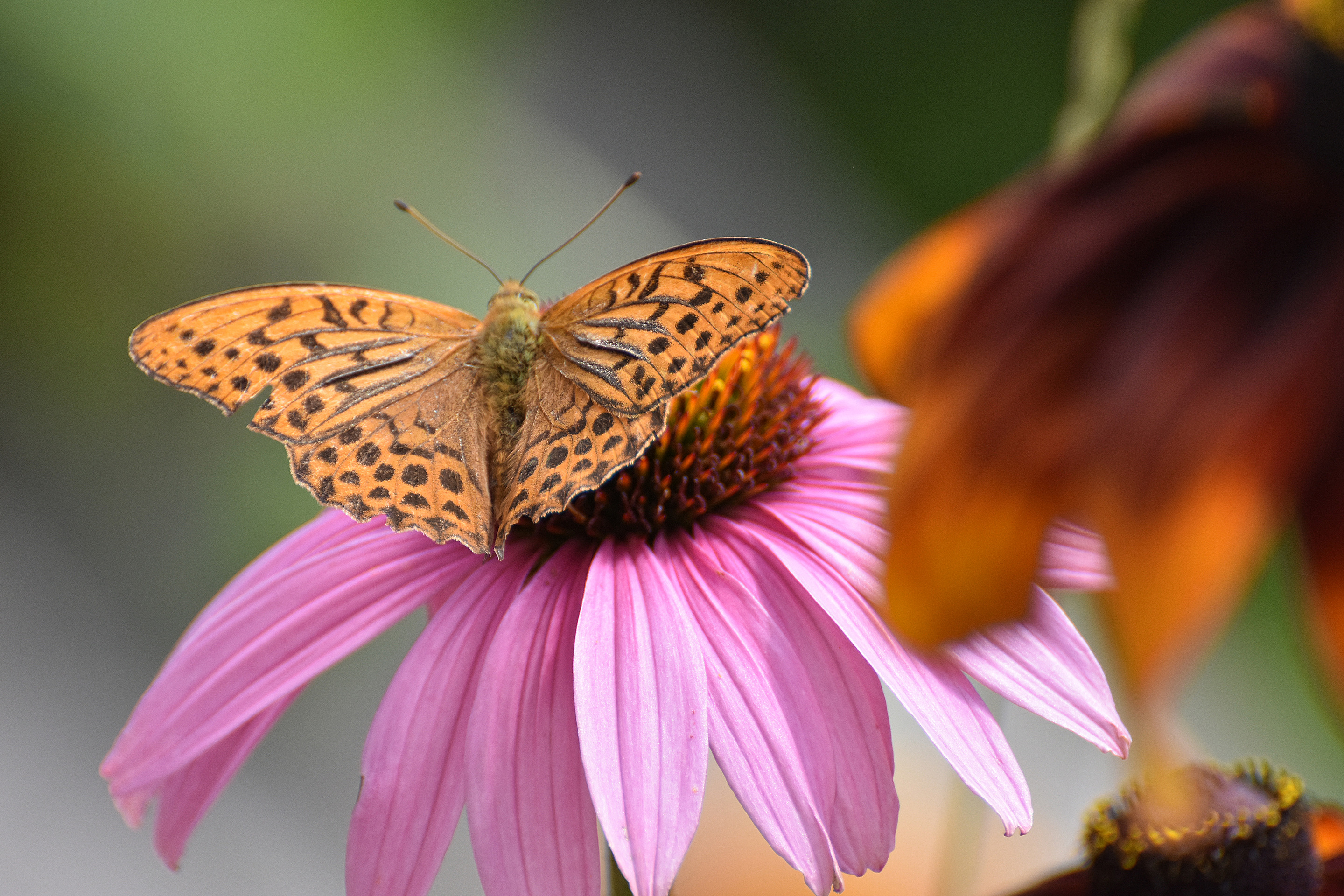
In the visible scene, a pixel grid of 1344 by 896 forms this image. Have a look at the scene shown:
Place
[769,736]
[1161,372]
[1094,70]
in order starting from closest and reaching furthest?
[1161,372]
[1094,70]
[769,736]

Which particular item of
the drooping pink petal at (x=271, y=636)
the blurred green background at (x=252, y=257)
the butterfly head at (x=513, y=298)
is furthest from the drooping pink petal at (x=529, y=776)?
the blurred green background at (x=252, y=257)

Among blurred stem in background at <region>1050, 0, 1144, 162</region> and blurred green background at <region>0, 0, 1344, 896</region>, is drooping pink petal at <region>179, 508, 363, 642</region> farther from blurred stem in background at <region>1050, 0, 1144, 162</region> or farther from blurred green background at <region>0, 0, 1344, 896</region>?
blurred green background at <region>0, 0, 1344, 896</region>

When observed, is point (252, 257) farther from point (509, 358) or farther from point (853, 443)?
point (853, 443)

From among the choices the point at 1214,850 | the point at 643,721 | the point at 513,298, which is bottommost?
the point at 1214,850

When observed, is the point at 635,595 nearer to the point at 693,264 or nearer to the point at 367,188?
the point at 693,264

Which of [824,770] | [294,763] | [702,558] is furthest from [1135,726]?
[294,763]

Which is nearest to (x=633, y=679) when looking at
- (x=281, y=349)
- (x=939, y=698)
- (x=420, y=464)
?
(x=939, y=698)
